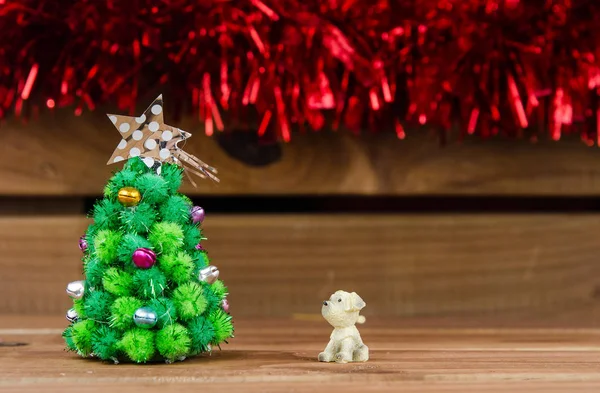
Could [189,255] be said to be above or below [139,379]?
above

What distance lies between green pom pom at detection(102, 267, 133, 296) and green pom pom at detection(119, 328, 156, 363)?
4 centimetres

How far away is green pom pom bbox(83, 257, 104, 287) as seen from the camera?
690 mm

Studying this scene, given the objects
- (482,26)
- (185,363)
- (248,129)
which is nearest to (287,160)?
(248,129)

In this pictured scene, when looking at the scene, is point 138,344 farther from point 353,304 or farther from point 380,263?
point 380,263

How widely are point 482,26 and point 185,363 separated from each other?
1.74 feet

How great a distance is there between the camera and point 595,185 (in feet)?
3.51

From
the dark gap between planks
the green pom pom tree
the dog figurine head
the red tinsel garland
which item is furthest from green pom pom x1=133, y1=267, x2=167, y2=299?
the dark gap between planks

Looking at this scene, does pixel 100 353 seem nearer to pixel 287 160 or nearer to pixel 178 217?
pixel 178 217

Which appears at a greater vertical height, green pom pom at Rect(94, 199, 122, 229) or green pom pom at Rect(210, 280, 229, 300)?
green pom pom at Rect(94, 199, 122, 229)

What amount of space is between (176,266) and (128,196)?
0.25 ft

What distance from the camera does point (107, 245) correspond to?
26.7 inches

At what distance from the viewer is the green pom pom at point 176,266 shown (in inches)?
26.6

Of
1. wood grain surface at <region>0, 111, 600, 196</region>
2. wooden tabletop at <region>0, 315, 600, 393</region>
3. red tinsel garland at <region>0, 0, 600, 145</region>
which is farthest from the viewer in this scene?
wood grain surface at <region>0, 111, 600, 196</region>

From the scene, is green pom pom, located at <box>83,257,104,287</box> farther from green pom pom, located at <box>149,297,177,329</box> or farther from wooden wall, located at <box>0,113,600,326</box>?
wooden wall, located at <box>0,113,600,326</box>
